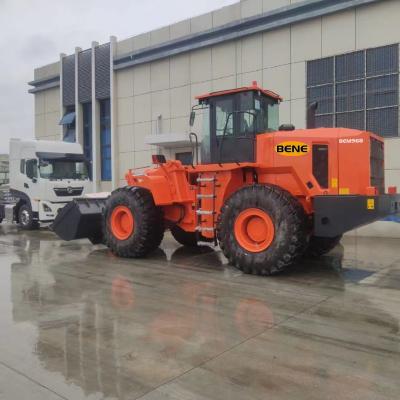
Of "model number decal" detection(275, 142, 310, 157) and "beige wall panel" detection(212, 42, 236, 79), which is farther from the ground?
"beige wall panel" detection(212, 42, 236, 79)

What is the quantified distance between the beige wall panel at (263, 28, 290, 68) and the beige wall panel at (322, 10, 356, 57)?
1.23 meters

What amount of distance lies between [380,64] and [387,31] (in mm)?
889

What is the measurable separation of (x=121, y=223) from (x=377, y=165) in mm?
4994

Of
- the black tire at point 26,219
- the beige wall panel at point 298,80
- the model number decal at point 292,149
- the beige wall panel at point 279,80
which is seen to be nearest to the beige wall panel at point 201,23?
the beige wall panel at point 279,80

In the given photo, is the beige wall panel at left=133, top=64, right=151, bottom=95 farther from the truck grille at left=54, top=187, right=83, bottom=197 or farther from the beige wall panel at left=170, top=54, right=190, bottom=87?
the truck grille at left=54, top=187, right=83, bottom=197

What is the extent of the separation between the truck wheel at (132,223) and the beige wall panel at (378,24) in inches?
330

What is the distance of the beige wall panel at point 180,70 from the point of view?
680 inches

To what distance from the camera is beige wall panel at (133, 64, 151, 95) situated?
18.7 meters

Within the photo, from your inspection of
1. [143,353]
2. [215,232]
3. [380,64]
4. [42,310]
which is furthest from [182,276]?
[380,64]

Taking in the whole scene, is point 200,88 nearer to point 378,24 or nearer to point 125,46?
point 125,46

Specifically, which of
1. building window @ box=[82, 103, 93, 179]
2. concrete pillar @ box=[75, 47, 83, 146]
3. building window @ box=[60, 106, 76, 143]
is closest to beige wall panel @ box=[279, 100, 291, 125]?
building window @ box=[82, 103, 93, 179]

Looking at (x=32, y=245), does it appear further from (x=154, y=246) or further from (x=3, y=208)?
(x=3, y=208)

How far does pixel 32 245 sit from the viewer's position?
441 inches

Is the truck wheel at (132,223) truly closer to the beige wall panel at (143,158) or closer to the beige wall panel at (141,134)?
the beige wall panel at (143,158)
